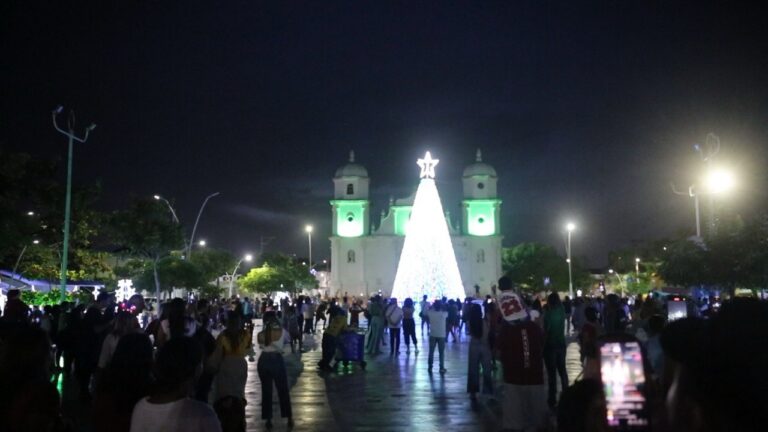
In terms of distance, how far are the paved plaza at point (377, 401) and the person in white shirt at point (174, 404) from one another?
6577mm

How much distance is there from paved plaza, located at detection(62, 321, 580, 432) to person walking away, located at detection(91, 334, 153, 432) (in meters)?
6.29

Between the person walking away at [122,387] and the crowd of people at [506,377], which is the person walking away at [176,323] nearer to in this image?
the crowd of people at [506,377]

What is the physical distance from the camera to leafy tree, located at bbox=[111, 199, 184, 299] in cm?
3822

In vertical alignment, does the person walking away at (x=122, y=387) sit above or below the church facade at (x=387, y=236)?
below

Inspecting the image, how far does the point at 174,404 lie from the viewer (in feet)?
12.4

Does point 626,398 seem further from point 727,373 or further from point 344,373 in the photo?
point 344,373

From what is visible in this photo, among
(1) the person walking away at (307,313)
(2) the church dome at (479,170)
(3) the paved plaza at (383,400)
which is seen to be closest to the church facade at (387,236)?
(2) the church dome at (479,170)

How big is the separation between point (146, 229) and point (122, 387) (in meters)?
35.9

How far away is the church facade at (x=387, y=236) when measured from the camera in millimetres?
86312

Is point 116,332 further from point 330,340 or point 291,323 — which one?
point 291,323

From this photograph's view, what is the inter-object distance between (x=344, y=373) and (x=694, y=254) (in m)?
18.9

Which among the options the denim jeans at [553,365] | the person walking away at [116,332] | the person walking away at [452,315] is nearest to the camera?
the person walking away at [116,332]

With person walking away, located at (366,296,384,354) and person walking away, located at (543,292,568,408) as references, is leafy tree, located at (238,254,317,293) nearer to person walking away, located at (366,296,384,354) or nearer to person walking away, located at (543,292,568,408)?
person walking away, located at (366,296,384,354)

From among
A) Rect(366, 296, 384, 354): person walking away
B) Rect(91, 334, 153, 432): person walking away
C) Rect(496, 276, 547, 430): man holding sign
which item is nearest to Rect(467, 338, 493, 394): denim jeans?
Rect(496, 276, 547, 430): man holding sign
